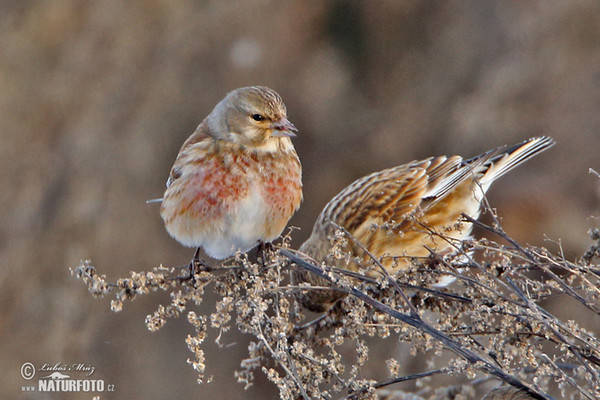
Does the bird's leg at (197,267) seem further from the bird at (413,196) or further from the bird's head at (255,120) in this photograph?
the bird at (413,196)

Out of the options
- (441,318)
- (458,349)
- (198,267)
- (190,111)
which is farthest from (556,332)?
(190,111)

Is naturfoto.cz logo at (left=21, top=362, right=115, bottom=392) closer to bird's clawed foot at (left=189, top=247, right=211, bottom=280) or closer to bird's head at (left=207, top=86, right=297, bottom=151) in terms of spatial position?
bird's head at (left=207, top=86, right=297, bottom=151)

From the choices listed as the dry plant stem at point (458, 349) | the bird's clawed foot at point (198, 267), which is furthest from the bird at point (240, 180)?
the dry plant stem at point (458, 349)

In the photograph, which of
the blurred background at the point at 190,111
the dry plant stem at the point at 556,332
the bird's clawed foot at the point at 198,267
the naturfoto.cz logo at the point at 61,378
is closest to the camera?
the dry plant stem at the point at 556,332

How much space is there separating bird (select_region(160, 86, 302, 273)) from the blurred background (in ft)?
9.07

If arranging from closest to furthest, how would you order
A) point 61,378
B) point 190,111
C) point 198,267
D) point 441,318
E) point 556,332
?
point 556,332 → point 441,318 → point 198,267 → point 61,378 → point 190,111

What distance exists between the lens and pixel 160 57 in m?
7.48

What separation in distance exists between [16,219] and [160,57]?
1.94 m

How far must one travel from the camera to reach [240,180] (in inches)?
138

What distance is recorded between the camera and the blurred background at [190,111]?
21.5 feet

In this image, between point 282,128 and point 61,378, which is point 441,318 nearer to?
point 282,128

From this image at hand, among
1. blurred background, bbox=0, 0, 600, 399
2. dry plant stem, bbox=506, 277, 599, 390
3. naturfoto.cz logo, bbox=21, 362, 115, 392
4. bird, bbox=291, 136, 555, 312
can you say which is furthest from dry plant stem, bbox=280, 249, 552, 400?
blurred background, bbox=0, 0, 600, 399

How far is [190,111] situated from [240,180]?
3.84 m

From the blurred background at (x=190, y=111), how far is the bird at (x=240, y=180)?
276 centimetres
